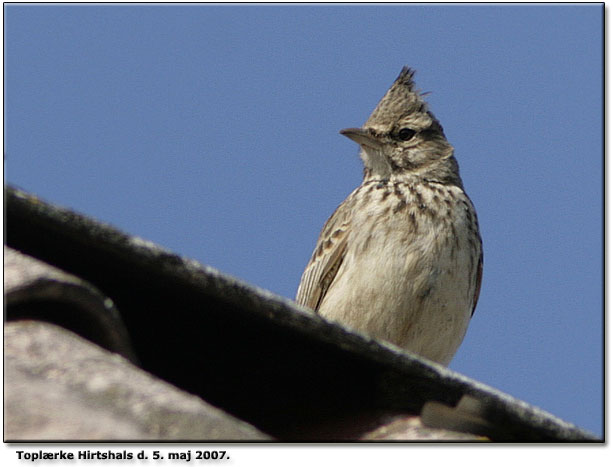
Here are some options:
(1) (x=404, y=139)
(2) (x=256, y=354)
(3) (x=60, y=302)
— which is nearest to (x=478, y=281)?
(1) (x=404, y=139)

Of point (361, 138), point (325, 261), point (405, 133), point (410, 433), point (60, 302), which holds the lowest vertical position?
point (325, 261)

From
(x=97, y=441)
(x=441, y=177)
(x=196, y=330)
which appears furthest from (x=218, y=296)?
(x=441, y=177)

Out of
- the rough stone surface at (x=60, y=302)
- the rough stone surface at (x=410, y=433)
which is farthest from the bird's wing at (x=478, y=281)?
the rough stone surface at (x=60, y=302)

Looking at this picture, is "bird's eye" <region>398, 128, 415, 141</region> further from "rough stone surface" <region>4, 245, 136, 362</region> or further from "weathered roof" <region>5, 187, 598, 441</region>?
"rough stone surface" <region>4, 245, 136, 362</region>

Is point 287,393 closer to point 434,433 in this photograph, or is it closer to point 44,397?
point 434,433

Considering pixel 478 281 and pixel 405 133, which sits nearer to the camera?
pixel 478 281

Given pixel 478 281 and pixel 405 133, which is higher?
pixel 405 133

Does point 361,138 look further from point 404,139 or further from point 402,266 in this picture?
point 402,266
